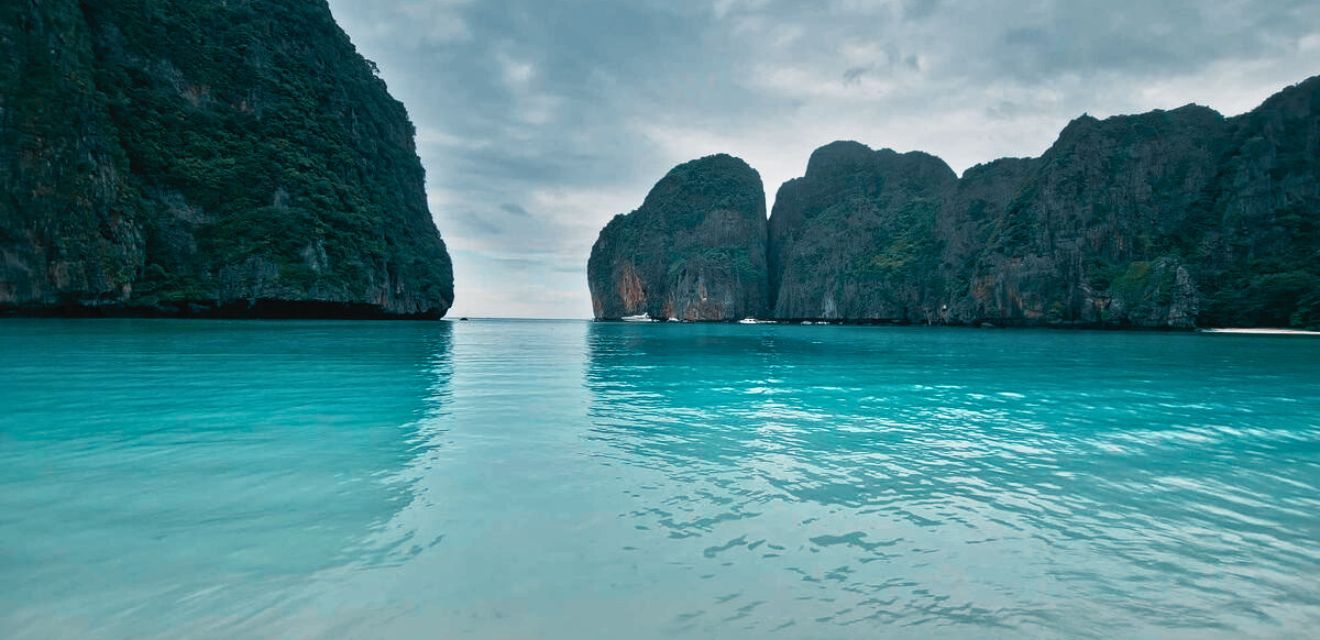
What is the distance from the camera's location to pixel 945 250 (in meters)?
156

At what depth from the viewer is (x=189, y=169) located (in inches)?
2741

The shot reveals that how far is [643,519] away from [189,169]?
8949cm

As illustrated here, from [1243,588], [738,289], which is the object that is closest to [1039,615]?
[1243,588]

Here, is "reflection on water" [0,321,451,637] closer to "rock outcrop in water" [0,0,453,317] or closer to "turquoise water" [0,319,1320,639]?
"turquoise water" [0,319,1320,639]

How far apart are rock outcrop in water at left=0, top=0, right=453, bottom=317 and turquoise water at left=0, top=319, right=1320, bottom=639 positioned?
5907 centimetres

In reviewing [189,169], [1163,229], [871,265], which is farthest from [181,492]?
[871,265]

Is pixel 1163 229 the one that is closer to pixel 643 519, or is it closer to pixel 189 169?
pixel 643 519

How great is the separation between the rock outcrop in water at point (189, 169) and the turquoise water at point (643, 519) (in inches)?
2326

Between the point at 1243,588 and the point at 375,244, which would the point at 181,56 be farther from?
the point at 1243,588

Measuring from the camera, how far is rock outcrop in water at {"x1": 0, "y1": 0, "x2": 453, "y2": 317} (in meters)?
53.8

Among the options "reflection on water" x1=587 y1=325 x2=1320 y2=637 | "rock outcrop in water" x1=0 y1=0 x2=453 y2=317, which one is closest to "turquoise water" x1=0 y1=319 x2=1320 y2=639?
"reflection on water" x1=587 y1=325 x2=1320 y2=637

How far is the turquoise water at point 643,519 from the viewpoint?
14.2 ft

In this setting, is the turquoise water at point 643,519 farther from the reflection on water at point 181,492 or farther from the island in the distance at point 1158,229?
the island in the distance at point 1158,229

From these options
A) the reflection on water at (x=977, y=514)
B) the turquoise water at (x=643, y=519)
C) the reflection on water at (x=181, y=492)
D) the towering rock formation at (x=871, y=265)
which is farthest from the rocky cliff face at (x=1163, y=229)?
the reflection on water at (x=181, y=492)
